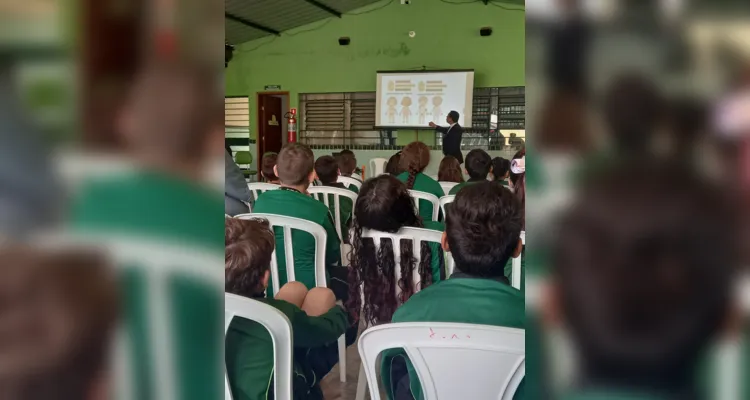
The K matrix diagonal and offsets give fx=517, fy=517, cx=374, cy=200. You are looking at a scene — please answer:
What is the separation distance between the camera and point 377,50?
829 centimetres

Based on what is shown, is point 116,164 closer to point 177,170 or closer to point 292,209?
point 177,170

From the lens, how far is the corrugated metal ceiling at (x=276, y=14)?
7461mm

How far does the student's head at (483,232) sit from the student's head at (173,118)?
2.72 ft

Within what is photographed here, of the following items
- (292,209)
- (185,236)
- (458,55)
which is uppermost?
(458,55)

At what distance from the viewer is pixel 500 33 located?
25.3ft

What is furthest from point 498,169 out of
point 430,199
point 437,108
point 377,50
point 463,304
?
point 377,50

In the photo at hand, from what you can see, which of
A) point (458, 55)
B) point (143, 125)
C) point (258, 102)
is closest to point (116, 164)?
point (143, 125)

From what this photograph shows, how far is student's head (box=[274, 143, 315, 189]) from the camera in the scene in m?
2.20

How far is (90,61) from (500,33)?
7964 millimetres

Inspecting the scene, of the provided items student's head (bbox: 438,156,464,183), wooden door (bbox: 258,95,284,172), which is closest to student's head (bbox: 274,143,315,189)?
student's head (bbox: 438,156,464,183)

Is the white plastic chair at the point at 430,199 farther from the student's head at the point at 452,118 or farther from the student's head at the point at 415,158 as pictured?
the student's head at the point at 452,118

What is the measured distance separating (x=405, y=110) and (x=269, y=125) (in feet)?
8.71

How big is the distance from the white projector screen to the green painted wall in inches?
11.3

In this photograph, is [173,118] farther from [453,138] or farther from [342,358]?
[453,138]
